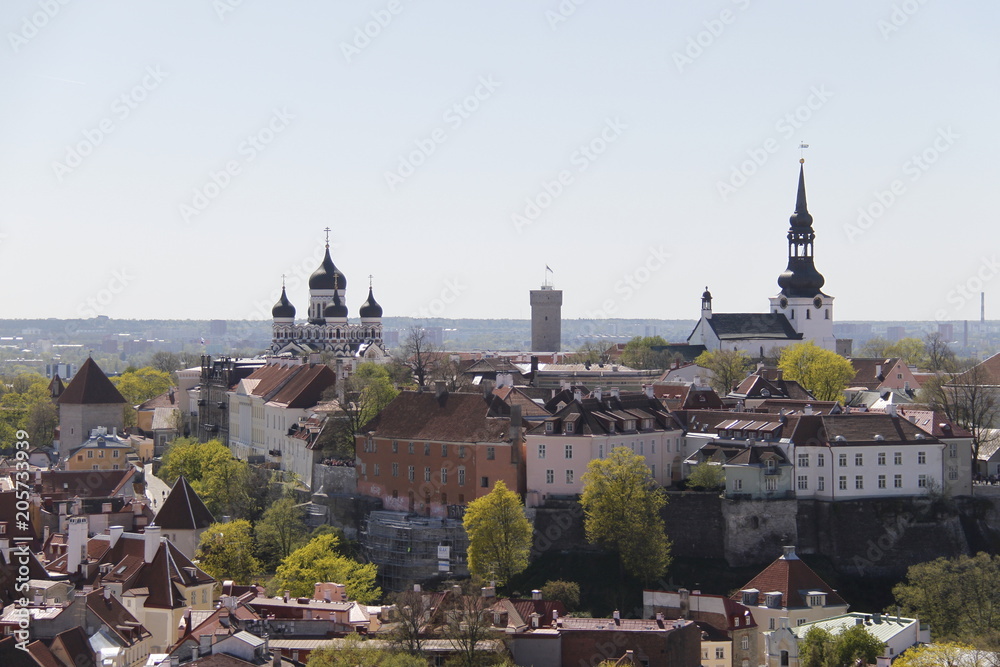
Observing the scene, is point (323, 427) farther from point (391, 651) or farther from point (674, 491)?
point (391, 651)

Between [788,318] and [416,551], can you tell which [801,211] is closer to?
[788,318]

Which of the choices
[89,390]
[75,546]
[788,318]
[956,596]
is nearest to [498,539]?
[75,546]

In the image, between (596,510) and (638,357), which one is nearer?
(596,510)

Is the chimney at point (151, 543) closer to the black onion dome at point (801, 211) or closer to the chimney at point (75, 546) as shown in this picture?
the chimney at point (75, 546)

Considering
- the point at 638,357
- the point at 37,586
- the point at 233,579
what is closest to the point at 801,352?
the point at 638,357

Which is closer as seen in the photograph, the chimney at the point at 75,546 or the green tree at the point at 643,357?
the chimney at the point at 75,546

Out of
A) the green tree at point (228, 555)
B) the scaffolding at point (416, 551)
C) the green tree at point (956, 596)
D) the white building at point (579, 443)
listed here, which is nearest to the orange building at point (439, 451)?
the white building at point (579, 443)
